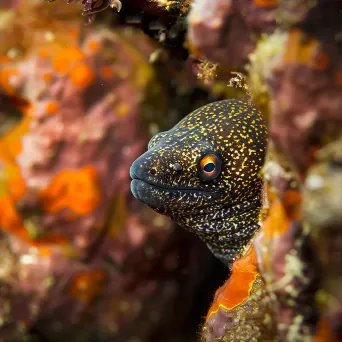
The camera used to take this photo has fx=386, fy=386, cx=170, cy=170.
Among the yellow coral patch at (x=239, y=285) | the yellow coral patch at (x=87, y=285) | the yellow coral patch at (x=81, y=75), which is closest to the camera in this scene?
the yellow coral patch at (x=239, y=285)

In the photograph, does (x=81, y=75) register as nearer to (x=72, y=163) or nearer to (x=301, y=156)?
(x=72, y=163)

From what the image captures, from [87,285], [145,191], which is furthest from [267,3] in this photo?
[87,285]

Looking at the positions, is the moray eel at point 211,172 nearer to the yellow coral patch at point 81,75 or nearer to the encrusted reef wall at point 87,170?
the encrusted reef wall at point 87,170

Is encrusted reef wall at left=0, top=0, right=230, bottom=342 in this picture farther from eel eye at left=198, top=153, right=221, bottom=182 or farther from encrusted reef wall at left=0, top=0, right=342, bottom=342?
eel eye at left=198, top=153, right=221, bottom=182

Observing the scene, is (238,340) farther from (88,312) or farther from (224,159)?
(88,312)

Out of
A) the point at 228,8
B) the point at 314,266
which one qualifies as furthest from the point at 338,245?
the point at 228,8

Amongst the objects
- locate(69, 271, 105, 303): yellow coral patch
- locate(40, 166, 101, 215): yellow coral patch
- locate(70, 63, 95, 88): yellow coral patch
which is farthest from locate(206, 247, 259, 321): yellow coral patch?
locate(70, 63, 95, 88): yellow coral patch

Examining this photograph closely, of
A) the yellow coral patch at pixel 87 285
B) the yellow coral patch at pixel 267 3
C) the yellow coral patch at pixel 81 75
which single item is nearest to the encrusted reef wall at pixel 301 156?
the yellow coral patch at pixel 267 3
